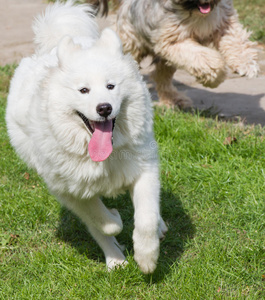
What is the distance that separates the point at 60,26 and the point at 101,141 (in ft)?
4.51

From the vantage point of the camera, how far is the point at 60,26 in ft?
12.0

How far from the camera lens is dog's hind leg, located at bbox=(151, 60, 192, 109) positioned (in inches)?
242

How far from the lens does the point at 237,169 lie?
13.7 feet

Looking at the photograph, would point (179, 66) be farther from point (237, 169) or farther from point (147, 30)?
point (237, 169)

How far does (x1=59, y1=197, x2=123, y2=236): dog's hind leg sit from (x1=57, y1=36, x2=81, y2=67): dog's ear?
0.91 m

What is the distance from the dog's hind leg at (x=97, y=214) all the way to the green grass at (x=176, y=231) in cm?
28

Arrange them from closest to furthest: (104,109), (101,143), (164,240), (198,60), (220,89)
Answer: (104,109) < (101,143) < (164,240) < (198,60) < (220,89)

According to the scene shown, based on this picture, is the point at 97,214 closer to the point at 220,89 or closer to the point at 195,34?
the point at 195,34

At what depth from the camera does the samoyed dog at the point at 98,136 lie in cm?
270

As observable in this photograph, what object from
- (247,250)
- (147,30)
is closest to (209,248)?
(247,250)

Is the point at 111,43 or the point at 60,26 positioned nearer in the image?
the point at 111,43

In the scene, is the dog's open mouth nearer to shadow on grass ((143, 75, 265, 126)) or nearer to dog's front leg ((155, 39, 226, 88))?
dog's front leg ((155, 39, 226, 88))

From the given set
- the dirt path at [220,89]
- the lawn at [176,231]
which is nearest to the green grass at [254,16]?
the dirt path at [220,89]

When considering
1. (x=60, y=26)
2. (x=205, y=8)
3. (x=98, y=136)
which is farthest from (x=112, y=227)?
(x=205, y=8)
